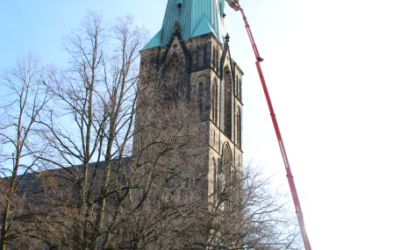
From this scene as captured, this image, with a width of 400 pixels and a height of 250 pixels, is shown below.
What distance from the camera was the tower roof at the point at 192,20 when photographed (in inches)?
1243

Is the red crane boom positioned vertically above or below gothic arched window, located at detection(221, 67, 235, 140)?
below

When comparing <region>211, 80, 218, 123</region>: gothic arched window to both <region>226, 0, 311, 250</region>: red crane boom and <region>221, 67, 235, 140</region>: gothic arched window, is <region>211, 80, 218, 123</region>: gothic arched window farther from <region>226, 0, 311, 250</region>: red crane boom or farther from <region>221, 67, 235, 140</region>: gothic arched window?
<region>226, 0, 311, 250</region>: red crane boom

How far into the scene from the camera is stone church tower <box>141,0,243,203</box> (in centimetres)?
2669

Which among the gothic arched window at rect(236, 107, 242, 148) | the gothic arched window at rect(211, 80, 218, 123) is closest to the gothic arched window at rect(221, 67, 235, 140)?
the gothic arched window at rect(236, 107, 242, 148)

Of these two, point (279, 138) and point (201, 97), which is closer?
point (279, 138)

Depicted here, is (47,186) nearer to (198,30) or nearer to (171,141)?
(171,141)

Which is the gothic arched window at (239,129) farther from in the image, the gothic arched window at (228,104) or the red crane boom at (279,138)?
the red crane boom at (279,138)

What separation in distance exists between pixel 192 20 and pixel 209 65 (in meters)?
5.68

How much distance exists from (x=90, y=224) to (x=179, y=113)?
5511 mm

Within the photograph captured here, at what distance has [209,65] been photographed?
28453 millimetres

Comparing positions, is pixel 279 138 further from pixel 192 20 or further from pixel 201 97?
pixel 192 20

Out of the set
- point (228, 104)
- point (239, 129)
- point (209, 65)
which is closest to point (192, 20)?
point (209, 65)

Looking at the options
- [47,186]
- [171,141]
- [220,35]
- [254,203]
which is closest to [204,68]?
[220,35]

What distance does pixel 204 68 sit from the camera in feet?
93.1
